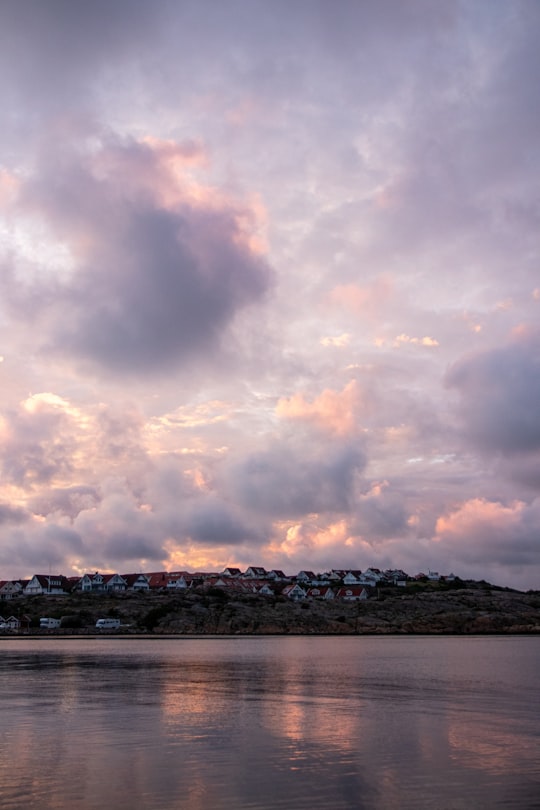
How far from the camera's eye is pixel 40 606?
180 metres

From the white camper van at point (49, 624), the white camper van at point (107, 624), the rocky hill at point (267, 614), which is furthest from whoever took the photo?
the rocky hill at point (267, 614)

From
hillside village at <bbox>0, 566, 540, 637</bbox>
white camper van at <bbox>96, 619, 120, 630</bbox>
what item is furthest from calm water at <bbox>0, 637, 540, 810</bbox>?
hillside village at <bbox>0, 566, 540, 637</bbox>

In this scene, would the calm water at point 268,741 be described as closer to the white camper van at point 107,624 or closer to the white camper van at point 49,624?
the white camper van at point 107,624

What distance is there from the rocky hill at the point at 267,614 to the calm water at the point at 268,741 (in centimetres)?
10695

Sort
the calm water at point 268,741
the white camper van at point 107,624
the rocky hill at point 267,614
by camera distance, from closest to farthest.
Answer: the calm water at point 268,741, the white camper van at point 107,624, the rocky hill at point 267,614

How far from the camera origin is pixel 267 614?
17462cm

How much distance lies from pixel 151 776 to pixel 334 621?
501 feet

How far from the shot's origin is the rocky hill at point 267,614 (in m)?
163

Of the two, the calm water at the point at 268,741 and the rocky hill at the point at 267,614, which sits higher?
the calm water at the point at 268,741

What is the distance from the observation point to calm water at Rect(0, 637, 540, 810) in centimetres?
2133

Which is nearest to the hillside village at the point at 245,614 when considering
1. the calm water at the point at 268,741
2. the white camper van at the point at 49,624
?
the white camper van at the point at 49,624

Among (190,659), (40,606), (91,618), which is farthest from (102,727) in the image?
(40,606)

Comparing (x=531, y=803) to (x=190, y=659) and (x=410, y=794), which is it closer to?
(x=410, y=794)

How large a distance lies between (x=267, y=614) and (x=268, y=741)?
Answer: 490 ft
